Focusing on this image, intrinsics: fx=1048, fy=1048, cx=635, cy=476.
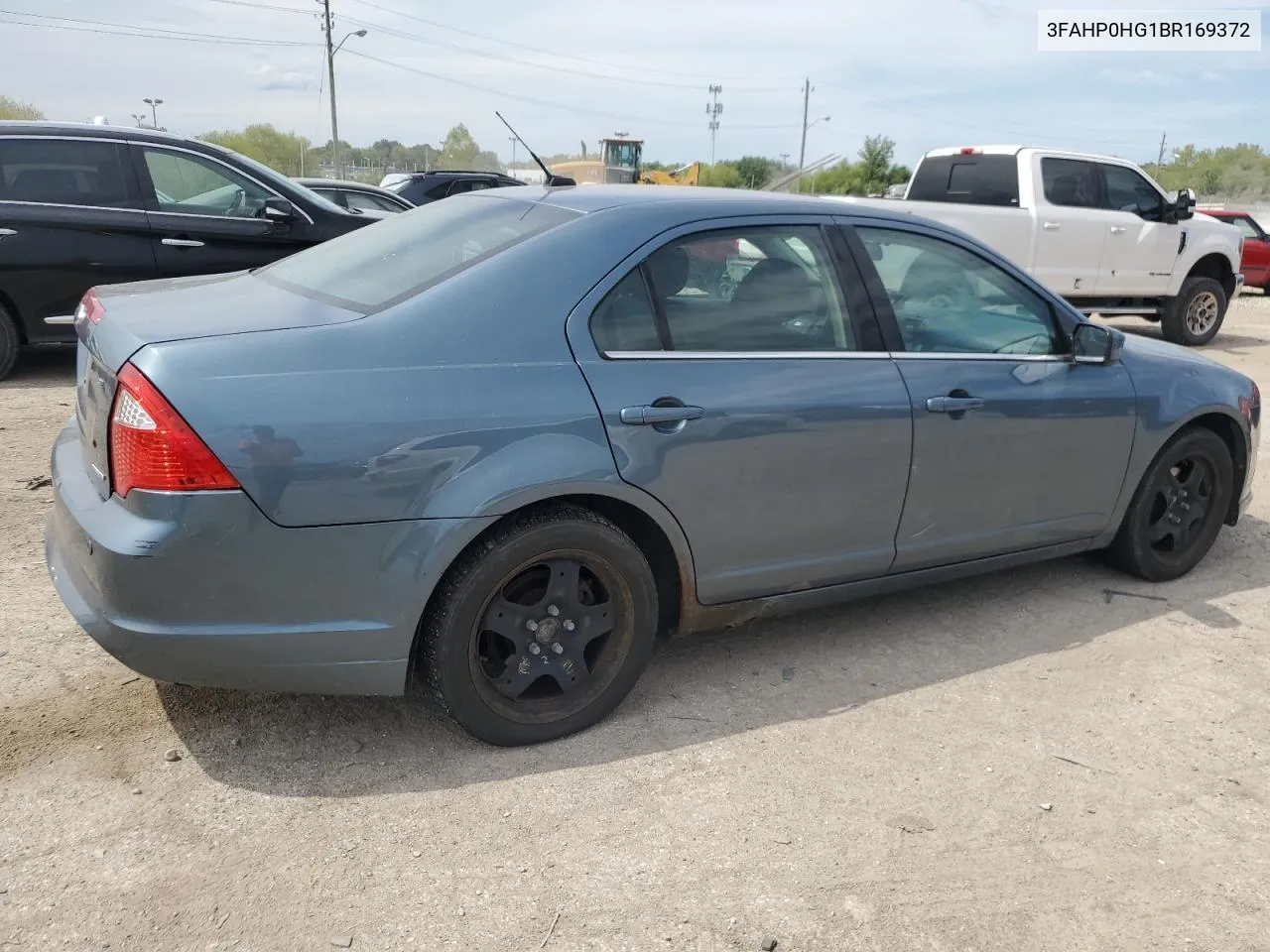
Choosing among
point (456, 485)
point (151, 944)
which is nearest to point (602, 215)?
point (456, 485)

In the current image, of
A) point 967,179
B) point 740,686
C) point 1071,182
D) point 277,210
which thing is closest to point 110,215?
point 277,210

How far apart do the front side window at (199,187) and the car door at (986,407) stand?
5.25 metres

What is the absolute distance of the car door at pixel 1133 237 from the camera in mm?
10836

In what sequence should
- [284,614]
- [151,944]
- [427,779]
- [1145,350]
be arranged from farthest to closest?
1. [1145,350]
2. [427,779]
3. [284,614]
4. [151,944]

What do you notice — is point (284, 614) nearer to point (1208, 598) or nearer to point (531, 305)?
point (531, 305)

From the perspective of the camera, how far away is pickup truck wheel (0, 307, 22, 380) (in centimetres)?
696

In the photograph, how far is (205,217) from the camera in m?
7.25

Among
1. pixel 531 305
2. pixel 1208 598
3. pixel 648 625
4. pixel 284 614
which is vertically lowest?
pixel 1208 598

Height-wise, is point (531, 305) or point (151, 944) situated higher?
point (531, 305)

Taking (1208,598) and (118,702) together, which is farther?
(1208,598)

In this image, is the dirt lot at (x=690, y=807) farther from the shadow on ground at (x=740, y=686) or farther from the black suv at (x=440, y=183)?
the black suv at (x=440, y=183)

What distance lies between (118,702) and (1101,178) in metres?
10.6

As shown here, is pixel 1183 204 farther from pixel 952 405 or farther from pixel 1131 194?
pixel 952 405

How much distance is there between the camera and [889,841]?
8.97 feet
